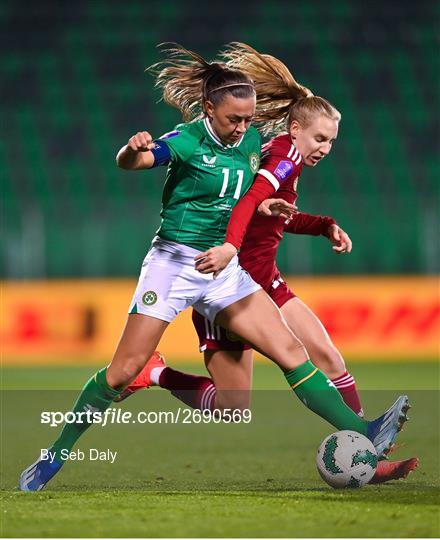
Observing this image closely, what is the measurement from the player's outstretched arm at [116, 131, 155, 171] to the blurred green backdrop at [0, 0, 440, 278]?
1082 centimetres

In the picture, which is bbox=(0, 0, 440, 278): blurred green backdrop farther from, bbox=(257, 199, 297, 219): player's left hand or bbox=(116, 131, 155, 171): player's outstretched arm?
bbox=(116, 131, 155, 171): player's outstretched arm

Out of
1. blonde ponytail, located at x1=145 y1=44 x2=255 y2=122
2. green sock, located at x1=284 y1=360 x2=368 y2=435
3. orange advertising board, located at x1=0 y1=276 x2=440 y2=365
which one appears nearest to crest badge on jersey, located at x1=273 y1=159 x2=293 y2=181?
blonde ponytail, located at x1=145 y1=44 x2=255 y2=122

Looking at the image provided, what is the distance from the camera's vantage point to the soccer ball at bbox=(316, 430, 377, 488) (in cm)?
562

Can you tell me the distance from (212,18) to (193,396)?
52.2 feet

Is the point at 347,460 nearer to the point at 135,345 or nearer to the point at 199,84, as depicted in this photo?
the point at 135,345

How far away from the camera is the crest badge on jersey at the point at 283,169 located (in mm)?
5871

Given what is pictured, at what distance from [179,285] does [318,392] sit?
0.88 m

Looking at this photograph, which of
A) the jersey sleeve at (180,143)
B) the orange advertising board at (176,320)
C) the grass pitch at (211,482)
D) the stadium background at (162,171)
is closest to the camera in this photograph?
the grass pitch at (211,482)

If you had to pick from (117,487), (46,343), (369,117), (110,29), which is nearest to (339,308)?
(46,343)

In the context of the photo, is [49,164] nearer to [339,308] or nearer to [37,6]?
[37,6]

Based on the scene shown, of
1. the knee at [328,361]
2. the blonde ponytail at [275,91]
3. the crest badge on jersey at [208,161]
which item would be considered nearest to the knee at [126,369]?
the crest badge on jersey at [208,161]

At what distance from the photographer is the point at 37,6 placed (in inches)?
835

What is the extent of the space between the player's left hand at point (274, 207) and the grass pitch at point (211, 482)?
4.54ft

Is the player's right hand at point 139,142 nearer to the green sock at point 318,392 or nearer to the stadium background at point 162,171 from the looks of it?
the green sock at point 318,392
